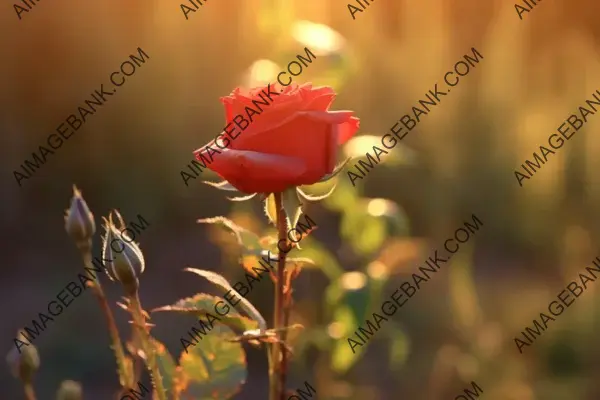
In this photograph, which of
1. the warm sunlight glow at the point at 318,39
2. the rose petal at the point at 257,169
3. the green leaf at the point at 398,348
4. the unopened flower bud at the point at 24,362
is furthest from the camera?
the green leaf at the point at 398,348

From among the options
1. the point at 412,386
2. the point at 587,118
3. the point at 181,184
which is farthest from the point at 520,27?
the point at 181,184

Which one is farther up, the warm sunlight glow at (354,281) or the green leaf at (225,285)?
the warm sunlight glow at (354,281)

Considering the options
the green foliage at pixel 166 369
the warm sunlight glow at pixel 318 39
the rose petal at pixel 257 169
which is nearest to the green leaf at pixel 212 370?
the green foliage at pixel 166 369

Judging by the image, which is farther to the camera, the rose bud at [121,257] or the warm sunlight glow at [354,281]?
the warm sunlight glow at [354,281]

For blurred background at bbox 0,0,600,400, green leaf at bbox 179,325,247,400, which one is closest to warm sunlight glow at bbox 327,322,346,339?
blurred background at bbox 0,0,600,400

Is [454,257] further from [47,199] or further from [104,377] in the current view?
[47,199]

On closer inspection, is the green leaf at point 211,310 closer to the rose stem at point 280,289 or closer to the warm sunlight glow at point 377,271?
the rose stem at point 280,289
